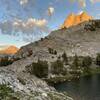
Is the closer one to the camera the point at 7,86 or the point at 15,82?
the point at 7,86

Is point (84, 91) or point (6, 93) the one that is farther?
point (84, 91)

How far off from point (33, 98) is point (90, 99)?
2412 inches

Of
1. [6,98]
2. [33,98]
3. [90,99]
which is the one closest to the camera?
[6,98]

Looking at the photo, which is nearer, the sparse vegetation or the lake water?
the sparse vegetation

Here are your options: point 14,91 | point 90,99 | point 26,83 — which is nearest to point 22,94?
point 14,91

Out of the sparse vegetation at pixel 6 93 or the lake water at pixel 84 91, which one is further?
the lake water at pixel 84 91

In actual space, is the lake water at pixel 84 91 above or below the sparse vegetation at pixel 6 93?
below

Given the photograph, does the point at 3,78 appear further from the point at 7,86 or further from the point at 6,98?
the point at 6,98

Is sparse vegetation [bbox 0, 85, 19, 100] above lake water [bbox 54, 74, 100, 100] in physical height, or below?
above

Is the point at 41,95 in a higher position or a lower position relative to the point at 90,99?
higher

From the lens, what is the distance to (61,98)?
5191 cm

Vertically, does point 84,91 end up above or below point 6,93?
below

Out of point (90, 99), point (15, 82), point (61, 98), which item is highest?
point (15, 82)

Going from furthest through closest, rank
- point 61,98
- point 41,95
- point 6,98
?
point 61,98
point 41,95
point 6,98
